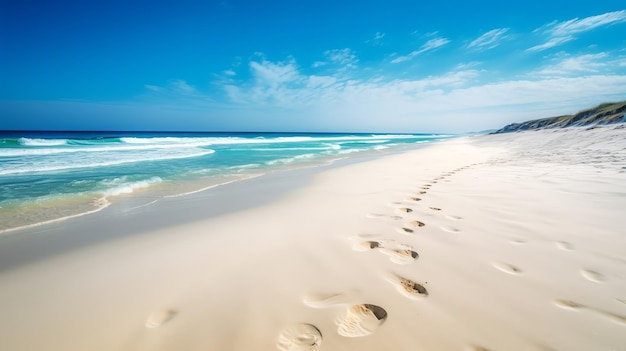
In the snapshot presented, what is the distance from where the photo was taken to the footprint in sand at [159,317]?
1.86 meters

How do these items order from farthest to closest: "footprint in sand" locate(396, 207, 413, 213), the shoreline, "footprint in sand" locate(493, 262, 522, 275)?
the shoreline, "footprint in sand" locate(396, 207, 413, 213), "footprint in sand" locate(493, 262, 522, 275)

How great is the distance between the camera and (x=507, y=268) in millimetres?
2285

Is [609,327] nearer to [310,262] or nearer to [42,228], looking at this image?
[310,262]

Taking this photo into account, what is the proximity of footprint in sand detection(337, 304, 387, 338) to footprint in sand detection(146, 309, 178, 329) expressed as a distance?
4.14 ft

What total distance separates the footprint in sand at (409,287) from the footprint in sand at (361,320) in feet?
0.98

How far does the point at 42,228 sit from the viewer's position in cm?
395

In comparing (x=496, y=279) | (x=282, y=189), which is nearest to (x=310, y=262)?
(x=496, y=279)

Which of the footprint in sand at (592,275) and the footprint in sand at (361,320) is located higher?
the footprint in sand at (592,275)

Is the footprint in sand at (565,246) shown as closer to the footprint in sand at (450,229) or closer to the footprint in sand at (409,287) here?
the footprint in sand at (450,229)

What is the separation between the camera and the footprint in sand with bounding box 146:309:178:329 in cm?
186

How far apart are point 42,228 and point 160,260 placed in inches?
106

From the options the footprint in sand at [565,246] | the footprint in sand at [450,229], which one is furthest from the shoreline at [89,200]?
the footprint in sand at [565,246]

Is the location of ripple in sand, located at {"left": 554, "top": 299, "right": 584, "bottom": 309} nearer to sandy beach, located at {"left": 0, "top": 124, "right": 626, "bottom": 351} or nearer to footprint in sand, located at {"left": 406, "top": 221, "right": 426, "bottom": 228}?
sandy beach, located at {"left": 0, "top": 124, "right": 626, "bottom": 351}

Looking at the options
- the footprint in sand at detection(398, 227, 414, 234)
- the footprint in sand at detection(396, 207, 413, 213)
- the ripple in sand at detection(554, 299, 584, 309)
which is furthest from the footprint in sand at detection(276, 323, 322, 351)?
the footprint in sand at detection(396, 207, 413, 213)
